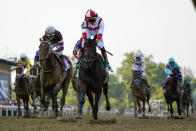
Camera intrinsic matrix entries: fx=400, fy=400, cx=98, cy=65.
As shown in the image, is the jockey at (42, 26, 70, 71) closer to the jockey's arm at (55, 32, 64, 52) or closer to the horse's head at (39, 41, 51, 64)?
the jockey's arm at (55, 32, 64, 52)

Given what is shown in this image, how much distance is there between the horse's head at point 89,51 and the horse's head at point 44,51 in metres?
2.03

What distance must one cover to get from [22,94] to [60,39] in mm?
5137

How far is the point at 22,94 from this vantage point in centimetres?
1764

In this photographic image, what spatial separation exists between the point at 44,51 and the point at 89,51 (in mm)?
2250

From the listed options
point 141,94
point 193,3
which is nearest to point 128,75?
point 141,94

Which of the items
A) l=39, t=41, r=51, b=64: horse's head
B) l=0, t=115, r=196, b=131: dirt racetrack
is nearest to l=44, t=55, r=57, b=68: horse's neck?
l=39, t=41, r=51, b=64: horse's head

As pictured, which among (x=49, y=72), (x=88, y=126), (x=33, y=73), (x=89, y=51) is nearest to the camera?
(x=88, y=126)

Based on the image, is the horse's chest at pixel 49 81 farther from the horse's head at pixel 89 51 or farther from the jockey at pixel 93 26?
the horse's head at pixel 89 51

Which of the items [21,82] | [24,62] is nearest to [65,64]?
[24,62]

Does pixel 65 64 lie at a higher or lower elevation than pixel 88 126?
higher

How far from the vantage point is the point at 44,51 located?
11953 mm

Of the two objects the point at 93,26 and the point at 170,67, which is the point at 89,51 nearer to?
the point at 93,26

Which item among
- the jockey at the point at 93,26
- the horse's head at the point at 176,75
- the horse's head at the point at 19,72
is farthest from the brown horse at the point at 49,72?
the horse's head at the point at 176,75

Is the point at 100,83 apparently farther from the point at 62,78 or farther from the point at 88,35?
the point at 62,78
